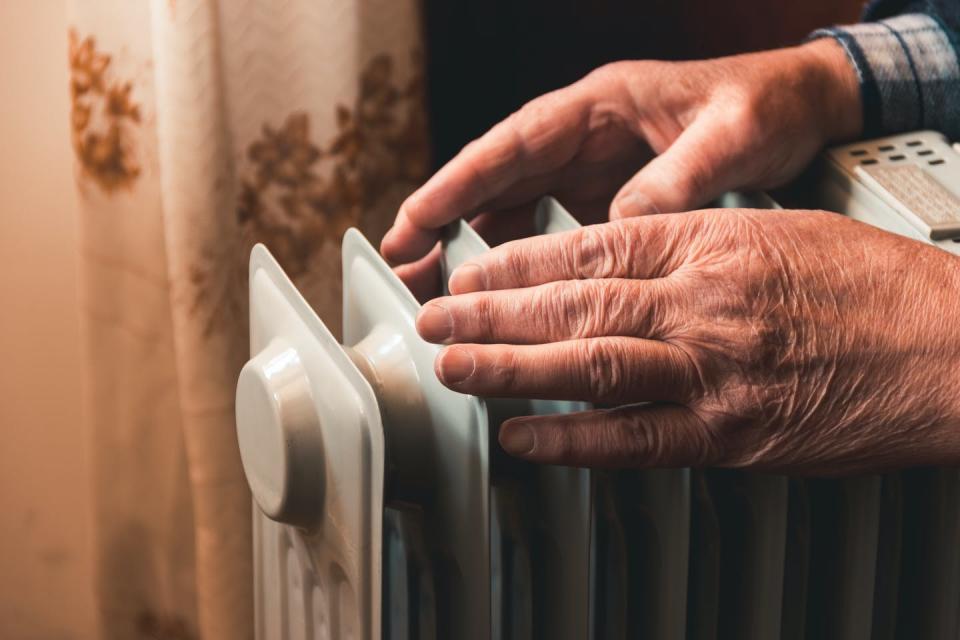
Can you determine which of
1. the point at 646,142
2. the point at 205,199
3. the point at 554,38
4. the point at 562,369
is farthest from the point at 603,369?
the point at 554,38

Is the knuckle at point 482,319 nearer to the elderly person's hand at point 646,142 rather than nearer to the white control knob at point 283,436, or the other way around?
the white control knob at point 283,436

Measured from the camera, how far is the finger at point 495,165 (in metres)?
0.78

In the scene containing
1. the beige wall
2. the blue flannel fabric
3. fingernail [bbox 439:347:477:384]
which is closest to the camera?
fingernail [bbox 439:347:477:384]

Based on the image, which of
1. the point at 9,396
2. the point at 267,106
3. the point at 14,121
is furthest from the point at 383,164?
the point at 9,396

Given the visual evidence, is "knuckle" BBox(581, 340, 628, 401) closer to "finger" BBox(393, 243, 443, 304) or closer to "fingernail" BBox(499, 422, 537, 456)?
"fingernail" BBox(499, 422, 537, 456)

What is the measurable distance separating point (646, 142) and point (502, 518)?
40 cm

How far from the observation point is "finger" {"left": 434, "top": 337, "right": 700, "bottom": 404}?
550mm

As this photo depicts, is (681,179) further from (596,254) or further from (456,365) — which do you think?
(456,365)

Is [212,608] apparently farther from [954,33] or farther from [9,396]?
[954,33]

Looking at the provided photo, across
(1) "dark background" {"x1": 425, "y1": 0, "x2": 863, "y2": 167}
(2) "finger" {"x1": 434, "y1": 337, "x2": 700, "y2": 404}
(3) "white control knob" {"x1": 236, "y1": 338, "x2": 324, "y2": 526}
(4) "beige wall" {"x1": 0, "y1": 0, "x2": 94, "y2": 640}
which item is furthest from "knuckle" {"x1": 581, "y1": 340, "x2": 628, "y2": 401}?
(4) "beige wall" {"x1": 0, "y1": 0, "x2": 94, "y2": 640}

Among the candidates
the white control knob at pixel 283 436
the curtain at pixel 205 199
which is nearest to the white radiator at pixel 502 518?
the white control knob at pixel 283 436

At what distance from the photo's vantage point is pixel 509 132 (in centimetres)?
82

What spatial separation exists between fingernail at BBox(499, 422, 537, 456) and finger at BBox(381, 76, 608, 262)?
0.25 metres

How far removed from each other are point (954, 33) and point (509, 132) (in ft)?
1.35
